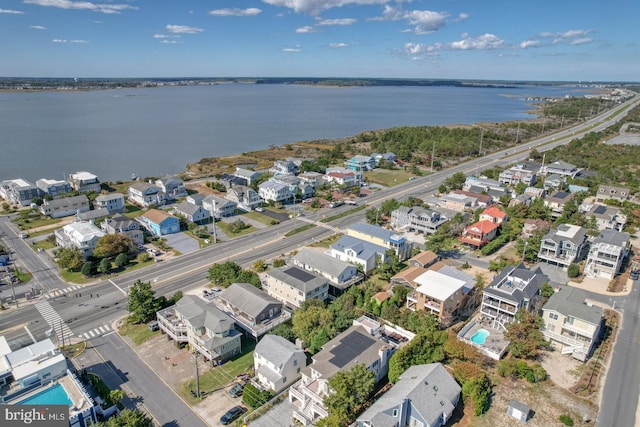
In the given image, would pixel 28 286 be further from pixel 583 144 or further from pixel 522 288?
pixel 583 144

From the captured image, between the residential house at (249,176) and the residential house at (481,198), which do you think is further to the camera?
the residential house at (249,176)

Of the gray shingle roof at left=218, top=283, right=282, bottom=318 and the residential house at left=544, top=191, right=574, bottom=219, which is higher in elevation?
the residential house at left=544, top=191, right=574, bottom=219

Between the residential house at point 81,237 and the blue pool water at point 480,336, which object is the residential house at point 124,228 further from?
the blue pool water at point 480,336

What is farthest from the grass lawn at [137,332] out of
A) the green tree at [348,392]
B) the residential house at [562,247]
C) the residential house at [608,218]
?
the residential house at [608,218]

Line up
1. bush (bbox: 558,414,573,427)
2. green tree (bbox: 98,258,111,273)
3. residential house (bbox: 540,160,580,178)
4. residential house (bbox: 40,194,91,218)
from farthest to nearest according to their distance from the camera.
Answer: residential house (bbox: 540,160,580,178)
residential house (bbox: 40,194,91,218)
green tree (bbox: 98,258,111,273)
bush (bbox: 558,414,573,427)

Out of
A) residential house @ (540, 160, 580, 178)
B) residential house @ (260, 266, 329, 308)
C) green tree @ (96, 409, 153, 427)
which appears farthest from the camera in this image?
residential house @ (540, 160, 580, 178)

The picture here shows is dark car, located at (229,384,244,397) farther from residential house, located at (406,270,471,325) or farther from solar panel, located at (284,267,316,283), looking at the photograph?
residential house, located at (406,270,471,325)

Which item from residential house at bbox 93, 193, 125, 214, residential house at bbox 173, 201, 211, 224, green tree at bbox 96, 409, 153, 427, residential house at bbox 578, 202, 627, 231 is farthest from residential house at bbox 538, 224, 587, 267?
residential house at bbox 93, 193, 125, 214
